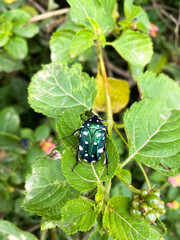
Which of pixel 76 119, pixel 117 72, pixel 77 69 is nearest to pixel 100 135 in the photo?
pixel 76 119

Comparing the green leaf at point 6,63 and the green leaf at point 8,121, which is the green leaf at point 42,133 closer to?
the green leaf at point 8,121

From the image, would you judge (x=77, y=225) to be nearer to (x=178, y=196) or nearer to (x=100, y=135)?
(x=100, y=135)

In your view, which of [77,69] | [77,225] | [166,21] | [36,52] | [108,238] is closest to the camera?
[77,225]

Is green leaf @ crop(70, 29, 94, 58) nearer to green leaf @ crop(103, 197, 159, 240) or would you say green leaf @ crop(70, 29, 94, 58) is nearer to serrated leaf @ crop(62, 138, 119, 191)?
serrated leaf @ crop(62, 138, 119, 191)

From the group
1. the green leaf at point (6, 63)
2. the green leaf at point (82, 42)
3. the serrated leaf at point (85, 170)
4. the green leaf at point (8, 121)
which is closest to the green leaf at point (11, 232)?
the serrated leaf at point (85, 170)

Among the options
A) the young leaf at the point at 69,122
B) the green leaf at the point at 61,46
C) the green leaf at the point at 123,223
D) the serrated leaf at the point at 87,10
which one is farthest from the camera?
the green leaf at the point at 61,46

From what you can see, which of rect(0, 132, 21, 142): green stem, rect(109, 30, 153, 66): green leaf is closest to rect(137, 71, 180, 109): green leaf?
rect(109, 30, 153, 66): green leaf

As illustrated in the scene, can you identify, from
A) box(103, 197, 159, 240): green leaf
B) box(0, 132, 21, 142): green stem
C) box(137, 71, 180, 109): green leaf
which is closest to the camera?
box(103, 197, 159, 240): green leaf
